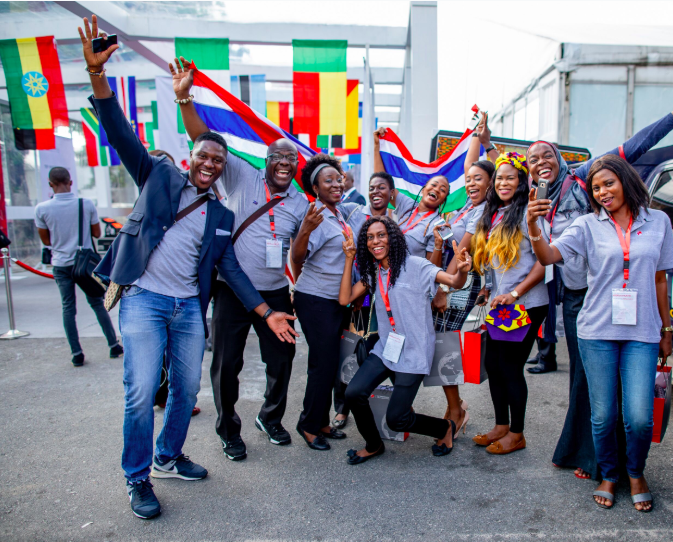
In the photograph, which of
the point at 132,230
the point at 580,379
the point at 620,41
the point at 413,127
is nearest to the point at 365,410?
the point at 580,379

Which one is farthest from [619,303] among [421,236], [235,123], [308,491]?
[235,123]

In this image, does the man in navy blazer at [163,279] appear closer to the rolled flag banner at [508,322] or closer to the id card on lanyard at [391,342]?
the id card on lanyard at [391,342]

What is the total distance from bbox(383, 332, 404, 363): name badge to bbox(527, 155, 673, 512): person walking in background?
40.5 inches

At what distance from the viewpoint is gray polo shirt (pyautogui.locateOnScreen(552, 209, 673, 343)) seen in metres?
2.54

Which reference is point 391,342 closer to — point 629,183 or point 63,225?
point 629,183

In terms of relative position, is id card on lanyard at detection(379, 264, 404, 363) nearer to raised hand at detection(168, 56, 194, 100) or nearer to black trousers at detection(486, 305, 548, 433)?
black trousers at detection(486, 305, 548, 433)

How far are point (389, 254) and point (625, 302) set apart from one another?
143 centimetres

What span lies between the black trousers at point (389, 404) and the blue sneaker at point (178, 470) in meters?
1.08

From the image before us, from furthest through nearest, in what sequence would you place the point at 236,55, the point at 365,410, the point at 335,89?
the point at 236,55
the point at 335,89
the point at 365,410

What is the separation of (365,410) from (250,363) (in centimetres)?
268

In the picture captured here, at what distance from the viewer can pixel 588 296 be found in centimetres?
271

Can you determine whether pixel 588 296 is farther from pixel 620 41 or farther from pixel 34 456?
pixel 620 41

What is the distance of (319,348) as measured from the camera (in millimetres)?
3439

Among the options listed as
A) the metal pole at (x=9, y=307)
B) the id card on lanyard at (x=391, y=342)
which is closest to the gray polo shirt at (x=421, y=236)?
the id card on lanyard at (x=391, y=342)
